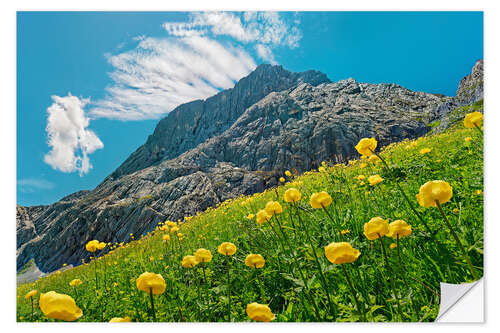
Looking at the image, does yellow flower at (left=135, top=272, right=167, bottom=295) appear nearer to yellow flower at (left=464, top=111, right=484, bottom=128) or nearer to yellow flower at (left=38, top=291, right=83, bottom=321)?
yellow flower at (left=38, top=291, right=83, bottom=321)

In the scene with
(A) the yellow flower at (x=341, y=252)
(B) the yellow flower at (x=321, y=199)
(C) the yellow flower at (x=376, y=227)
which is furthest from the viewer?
(B) the yellow flower at (x=321, y=199)

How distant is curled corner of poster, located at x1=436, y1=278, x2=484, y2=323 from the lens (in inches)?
67.1

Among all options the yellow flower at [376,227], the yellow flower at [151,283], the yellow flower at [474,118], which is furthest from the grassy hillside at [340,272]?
the yellow flower at [474,118]

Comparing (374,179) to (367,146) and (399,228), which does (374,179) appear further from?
(399,228)

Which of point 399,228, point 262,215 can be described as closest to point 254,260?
point 262,215

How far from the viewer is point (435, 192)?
50.1 inches

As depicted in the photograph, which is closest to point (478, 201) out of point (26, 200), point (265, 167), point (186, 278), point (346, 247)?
point (346, 247)

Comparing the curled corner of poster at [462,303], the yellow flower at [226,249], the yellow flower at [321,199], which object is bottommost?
the curled corner of poster at [462,303]

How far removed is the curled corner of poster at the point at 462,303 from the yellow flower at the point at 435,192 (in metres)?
0.76

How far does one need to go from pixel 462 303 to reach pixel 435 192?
126 centimetres

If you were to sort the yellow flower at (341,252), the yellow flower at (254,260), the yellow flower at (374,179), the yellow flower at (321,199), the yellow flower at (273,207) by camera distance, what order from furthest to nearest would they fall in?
1. the yellow flower at (374,179)
2. the yellow flower at (273,207)
3. the yellow flower at (254,260)
4. the yellow flower at (321,199)
5. the yellow flower at (341,252)

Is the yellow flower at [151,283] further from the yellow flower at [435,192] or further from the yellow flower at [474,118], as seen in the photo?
the yellow flower at [474,118]

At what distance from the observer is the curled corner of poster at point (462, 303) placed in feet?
5.59
